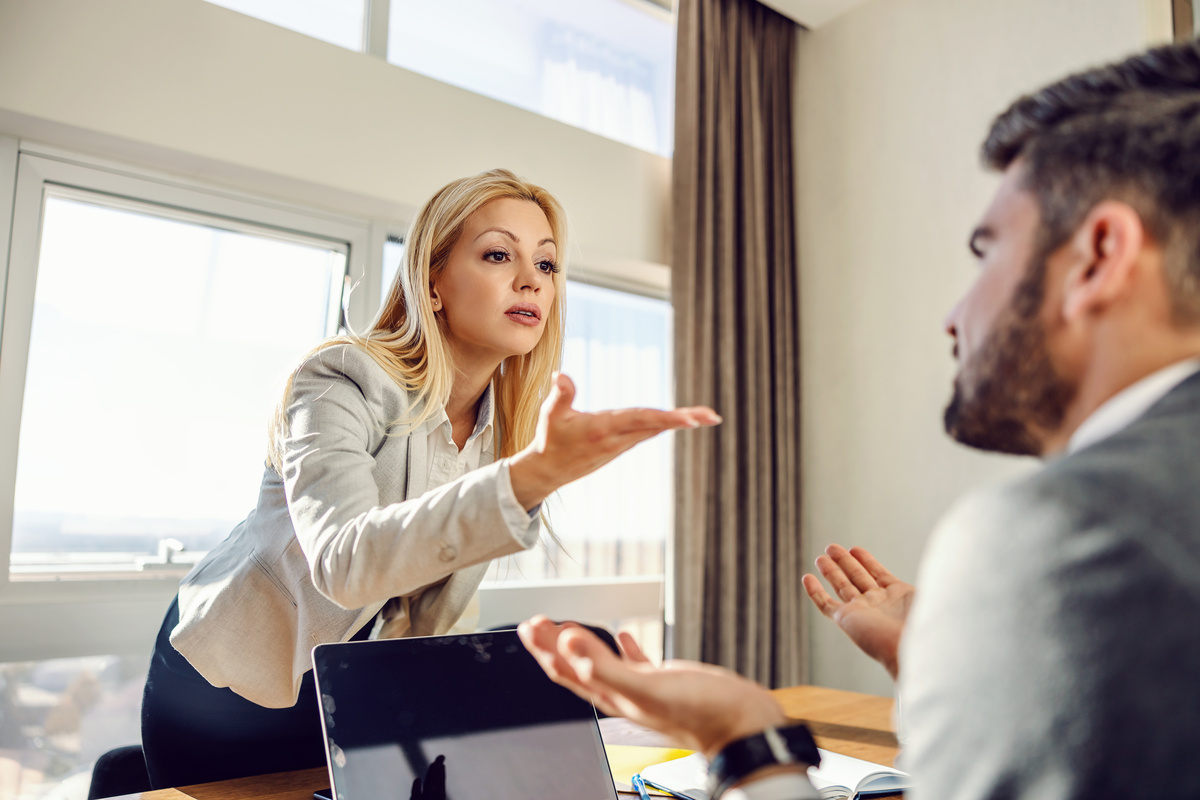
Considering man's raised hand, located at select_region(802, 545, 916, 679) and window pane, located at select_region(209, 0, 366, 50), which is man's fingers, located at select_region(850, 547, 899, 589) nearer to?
man's raised hand, located at select_region(802, 545, 916, 679)

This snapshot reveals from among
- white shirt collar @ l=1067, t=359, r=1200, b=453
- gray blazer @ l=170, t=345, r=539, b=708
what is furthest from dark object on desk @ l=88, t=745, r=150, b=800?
white shirt collar @ l=1067, t=359, r=1200, b=453

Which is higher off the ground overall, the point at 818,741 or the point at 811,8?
the point at 811,8

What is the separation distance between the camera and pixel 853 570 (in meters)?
0.95

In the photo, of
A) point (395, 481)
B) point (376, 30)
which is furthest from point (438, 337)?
point (376, 30)

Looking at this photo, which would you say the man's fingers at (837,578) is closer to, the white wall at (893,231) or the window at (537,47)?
the white wall at (893,231)

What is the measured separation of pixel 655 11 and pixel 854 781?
9.47ft

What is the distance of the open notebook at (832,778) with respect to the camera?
920 mm

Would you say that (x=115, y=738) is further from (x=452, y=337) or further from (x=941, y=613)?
(x=941, y=613)

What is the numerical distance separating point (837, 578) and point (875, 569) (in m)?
0.04

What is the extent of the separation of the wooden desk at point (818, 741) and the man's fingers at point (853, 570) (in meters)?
0.30

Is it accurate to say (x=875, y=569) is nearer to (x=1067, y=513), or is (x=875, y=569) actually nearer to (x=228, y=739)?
(x=1067, y=513)

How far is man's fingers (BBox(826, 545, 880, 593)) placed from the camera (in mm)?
942

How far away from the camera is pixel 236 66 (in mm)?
2109

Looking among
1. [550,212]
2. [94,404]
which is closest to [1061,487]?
[550,212]
